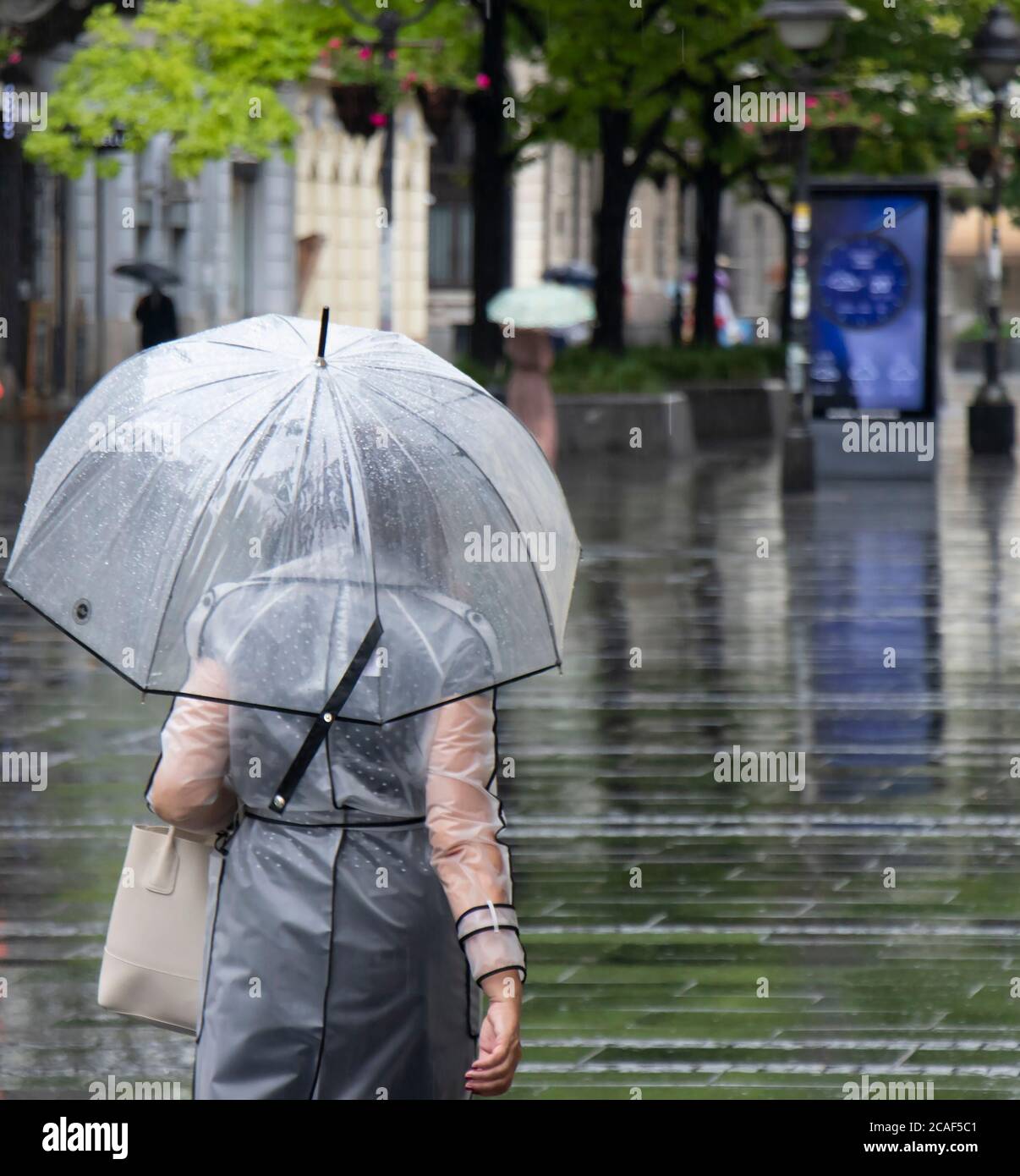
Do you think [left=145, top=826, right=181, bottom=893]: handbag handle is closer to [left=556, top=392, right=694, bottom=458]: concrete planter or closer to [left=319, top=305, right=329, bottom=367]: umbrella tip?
[left=319, top=305, right=329, bottom=367]: umbrella tip

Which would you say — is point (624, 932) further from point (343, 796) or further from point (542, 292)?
point (542, 292)

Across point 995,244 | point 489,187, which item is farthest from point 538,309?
point 995,244

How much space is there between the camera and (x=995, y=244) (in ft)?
94.2

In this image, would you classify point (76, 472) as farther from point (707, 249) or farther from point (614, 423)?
point (707, 249)

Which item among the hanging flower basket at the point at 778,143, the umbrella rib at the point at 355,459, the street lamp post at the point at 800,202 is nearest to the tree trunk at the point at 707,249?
the hanging flower basket at the point at 778,143

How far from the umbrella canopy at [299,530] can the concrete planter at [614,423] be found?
942 inches

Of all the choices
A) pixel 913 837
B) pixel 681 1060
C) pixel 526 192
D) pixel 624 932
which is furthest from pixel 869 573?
pixel 526 192

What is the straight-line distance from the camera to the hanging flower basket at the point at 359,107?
87.3 ft

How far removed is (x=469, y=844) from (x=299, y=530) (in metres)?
0.51

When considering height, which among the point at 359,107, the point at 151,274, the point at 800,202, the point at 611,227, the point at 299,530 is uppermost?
the point at 359,107

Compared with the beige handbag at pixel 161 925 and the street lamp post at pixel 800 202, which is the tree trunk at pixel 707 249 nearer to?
the street lamp post at pixel 800 202

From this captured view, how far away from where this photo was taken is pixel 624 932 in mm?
6871

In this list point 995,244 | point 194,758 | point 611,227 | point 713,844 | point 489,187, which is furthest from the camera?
point 611,227

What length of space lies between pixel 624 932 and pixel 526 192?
57780 millimetres
